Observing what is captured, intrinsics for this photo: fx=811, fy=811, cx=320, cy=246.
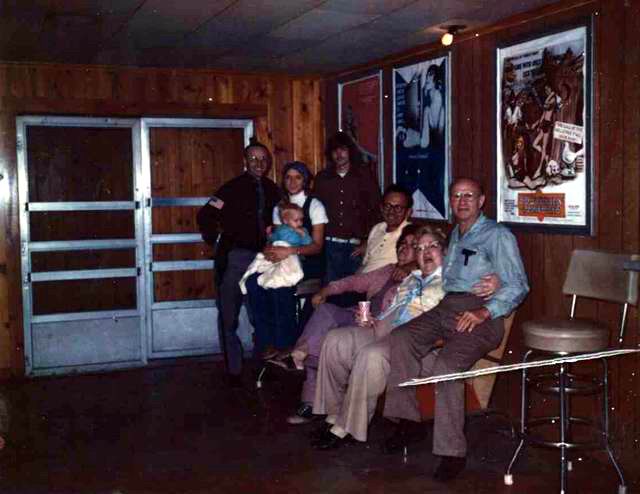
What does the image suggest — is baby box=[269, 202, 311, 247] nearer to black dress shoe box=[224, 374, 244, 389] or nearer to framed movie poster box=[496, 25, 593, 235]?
black dress shoe box=[224, 374, 244, 389]

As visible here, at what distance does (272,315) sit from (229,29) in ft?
6.35

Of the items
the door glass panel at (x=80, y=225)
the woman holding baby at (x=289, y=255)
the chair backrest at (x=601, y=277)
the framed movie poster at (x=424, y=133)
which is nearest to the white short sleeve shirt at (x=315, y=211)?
the woman holding baby at (x=289, y=255)

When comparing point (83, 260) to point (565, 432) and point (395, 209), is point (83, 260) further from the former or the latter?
point (565, 432)

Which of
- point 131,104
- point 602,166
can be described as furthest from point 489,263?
point 131,104

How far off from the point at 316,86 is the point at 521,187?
9.86ft

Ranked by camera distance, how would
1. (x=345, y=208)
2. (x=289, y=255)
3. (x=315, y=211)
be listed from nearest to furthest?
(x=289, y=255) < (x=315, y=211) < (x=345, y=208)

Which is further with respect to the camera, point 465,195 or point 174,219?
point 174,219

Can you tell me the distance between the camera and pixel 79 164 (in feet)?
22.2

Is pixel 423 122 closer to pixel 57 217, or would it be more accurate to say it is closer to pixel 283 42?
→ pixel 283 42

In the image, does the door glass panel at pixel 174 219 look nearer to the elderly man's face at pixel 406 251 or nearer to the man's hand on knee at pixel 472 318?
the elderly man's face at pixel 406 251

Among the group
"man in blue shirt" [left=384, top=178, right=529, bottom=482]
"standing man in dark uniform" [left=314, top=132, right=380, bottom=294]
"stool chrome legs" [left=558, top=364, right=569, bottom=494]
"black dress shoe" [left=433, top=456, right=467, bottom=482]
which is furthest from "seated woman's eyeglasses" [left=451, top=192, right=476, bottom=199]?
"standing man in dark uniform" [left=314, top=132, right=380, bottom=294]

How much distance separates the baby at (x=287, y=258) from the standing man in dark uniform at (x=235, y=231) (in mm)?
202

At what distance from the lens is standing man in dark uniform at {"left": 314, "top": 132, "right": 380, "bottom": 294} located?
19.9ft

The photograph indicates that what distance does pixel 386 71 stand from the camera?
628 cm
